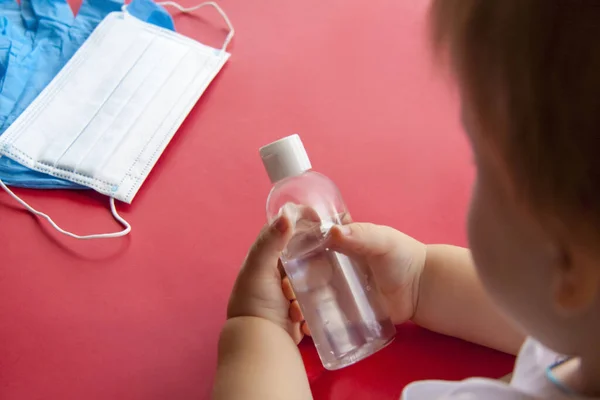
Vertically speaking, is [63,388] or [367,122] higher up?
[367,122]

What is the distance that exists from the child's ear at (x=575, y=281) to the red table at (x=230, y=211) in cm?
16

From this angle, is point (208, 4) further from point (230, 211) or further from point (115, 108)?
point (230, 211)

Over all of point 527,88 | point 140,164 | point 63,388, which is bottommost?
point 63,388

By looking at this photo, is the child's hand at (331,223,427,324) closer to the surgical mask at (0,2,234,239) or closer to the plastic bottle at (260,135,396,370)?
the plastic bottle at (260,135,396,370)

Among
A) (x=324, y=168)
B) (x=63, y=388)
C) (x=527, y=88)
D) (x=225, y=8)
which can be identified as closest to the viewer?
(x=527, y=88)

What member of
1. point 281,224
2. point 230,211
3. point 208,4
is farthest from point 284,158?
point 208,4

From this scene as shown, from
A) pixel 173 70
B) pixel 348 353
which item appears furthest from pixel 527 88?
pixel 173 70

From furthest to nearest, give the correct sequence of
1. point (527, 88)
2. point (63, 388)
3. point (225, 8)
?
point (225, 8) < point (63, 388) < point (527, 88)

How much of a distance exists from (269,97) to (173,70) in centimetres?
13

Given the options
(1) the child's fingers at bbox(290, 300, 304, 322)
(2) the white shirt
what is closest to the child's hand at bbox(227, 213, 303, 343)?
(1) the child's fingers at bbox(290, 300, 304, 322)

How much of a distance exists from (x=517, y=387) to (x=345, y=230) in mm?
187

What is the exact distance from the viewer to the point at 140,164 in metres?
0.66

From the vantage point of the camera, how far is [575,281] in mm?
278

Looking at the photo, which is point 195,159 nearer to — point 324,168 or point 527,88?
point 324,168
